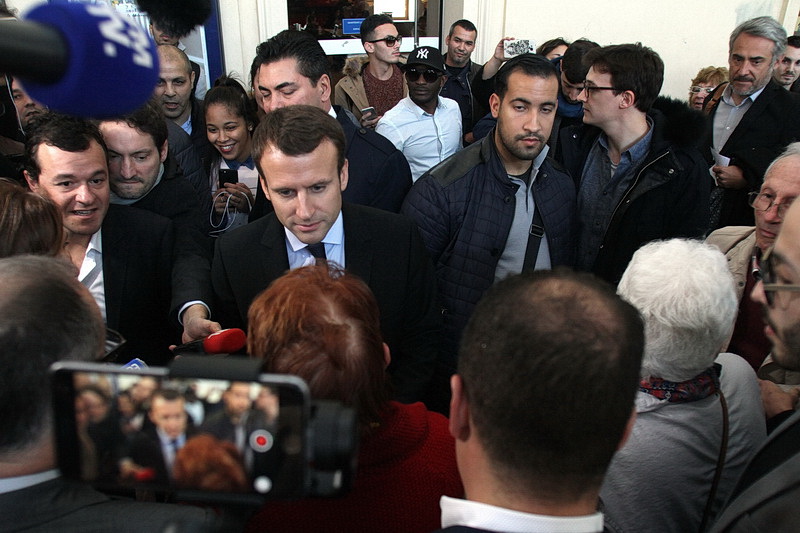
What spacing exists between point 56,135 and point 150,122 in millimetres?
434

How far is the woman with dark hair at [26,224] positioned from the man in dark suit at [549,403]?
1331mm

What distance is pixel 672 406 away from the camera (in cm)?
139

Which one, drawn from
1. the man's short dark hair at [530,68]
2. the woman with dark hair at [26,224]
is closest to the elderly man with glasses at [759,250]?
the man's short dark hair at [530,68]

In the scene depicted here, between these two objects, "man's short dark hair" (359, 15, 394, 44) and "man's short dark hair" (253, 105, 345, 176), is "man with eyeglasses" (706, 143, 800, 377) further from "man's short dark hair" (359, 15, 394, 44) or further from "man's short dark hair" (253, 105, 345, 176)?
"man's short dark hair" (359, 15, 394, 44)

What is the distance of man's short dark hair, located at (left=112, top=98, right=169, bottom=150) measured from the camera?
228 centimetres

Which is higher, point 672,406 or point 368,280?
point 368,280

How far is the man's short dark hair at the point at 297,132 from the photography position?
1.84 metres

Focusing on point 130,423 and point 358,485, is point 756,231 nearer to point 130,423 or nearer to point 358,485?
point 358,485

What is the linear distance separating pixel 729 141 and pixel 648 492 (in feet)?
10.9

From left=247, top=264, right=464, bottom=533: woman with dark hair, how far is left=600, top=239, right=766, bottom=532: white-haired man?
43cm

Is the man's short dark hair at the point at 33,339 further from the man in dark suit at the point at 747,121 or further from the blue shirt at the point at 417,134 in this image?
the man in dark suit at the point at 747,121

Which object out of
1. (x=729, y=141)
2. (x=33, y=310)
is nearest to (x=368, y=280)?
(x=33, y=310)

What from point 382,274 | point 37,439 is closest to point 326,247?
point 382,274

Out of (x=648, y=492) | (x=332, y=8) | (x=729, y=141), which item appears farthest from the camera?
(x=332, y=8)
